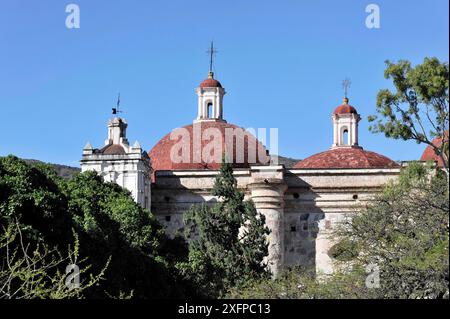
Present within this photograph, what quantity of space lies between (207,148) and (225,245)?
765cm

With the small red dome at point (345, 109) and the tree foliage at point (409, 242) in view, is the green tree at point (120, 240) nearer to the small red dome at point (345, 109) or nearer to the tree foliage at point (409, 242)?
the tree foliage at point (409, 242)

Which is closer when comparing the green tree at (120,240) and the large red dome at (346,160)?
the green tree at (120,240)

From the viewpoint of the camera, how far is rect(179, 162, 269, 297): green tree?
87.7 feet

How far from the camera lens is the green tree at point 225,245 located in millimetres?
26719

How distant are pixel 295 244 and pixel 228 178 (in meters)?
4.61

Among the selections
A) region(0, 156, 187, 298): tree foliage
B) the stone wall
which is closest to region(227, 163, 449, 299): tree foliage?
region(0, 156, 187, 298): tree foliage

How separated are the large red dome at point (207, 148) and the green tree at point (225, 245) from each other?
467 cm

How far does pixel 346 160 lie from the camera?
3547 cm

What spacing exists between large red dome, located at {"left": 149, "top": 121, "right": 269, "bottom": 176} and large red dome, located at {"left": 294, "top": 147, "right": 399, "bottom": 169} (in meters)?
1.56

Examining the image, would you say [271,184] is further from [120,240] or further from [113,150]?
[120,240]

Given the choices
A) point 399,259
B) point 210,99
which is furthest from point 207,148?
point 399,259

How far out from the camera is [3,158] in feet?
75.0

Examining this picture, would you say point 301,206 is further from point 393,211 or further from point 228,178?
point 393,211

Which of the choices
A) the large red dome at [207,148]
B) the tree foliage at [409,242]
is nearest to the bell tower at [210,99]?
the large red dome at [207,148]
